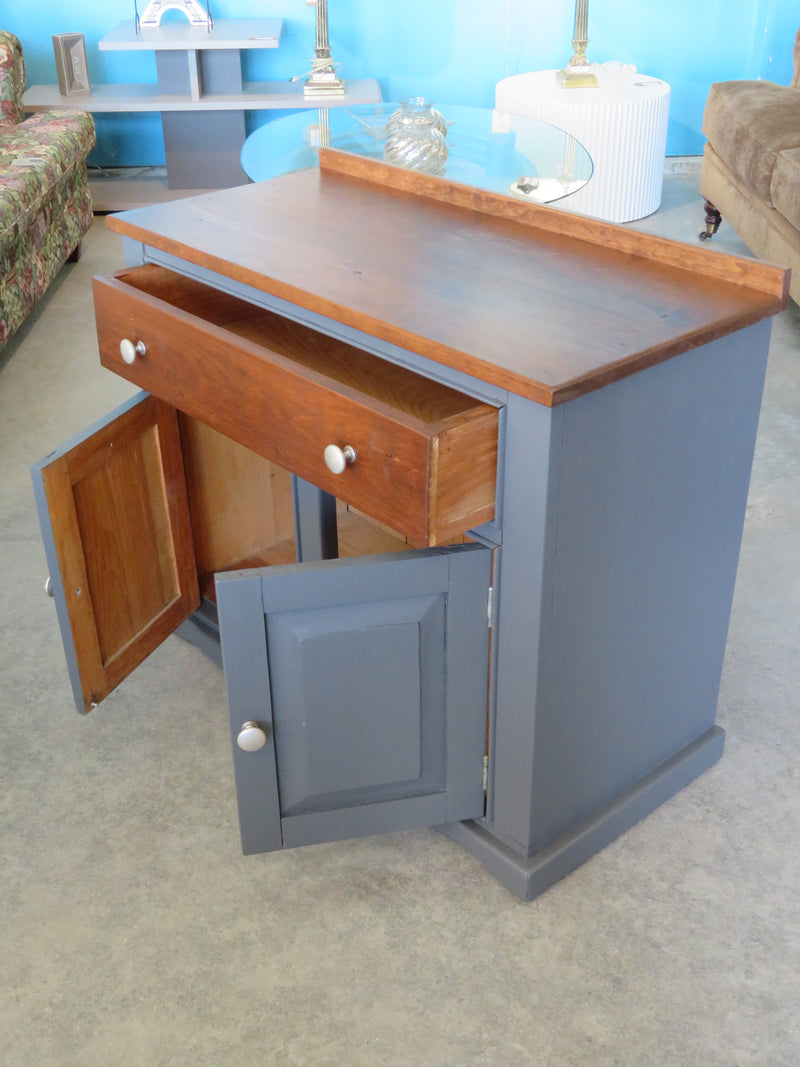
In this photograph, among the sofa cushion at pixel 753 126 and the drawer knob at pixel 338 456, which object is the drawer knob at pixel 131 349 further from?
the sofa cushion at pixel 753 126

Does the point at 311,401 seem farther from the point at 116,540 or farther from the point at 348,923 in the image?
the point at 348,923

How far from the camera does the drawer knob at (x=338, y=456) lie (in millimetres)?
1102

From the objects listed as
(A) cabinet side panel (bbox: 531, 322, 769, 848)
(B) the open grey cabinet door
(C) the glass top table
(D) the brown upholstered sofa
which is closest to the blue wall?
(D) the brown upholstered sofa

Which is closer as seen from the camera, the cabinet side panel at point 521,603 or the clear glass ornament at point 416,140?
the cabinet side panel at point 521,603

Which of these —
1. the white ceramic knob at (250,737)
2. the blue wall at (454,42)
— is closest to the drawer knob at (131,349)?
the white ceramic knob at (250,737)

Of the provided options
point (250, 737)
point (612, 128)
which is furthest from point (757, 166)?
point (250, 737)

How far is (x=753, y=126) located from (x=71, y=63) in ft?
7.43

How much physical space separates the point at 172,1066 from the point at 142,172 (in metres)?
3.64

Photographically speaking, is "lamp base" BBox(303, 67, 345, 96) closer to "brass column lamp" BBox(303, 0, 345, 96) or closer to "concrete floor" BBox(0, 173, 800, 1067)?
"brass column lamp" BBox(303, 0, 345, 96)

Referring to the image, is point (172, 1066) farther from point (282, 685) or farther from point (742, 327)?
point (742, 327)

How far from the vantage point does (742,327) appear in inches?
43.8

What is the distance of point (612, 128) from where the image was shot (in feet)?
10.8

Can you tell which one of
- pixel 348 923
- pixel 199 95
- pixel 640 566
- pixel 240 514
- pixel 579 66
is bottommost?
pixel 348 923

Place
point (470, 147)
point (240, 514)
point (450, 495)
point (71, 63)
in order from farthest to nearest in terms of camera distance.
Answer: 1. point (71, 63)
2. point (470, 147)
3. point (240, 514)
4. point (450, 495)
